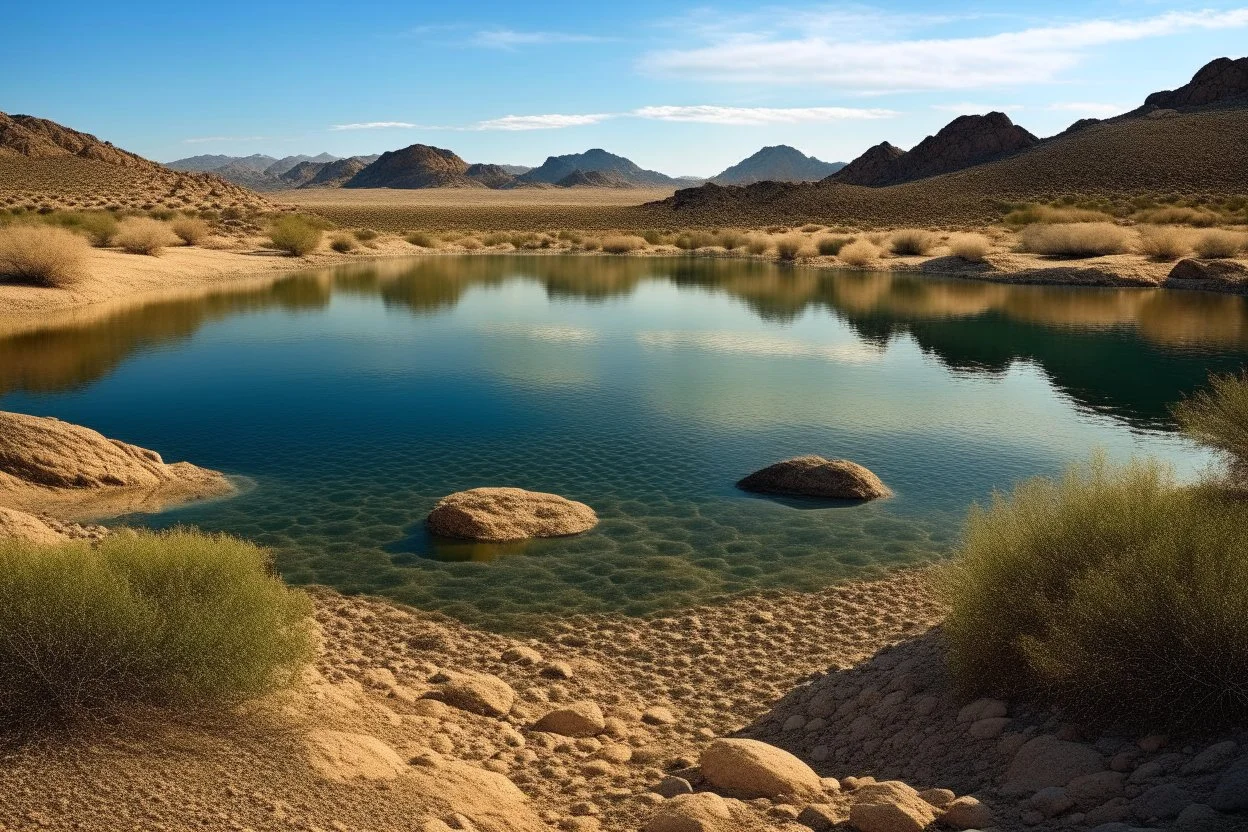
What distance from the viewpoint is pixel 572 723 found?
20.6 ft

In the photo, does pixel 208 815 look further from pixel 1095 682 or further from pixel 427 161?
pixel 427 161

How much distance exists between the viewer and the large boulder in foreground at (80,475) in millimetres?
11000

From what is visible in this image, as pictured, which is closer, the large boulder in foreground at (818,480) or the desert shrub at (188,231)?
the large boulder in foreground at (818,480)

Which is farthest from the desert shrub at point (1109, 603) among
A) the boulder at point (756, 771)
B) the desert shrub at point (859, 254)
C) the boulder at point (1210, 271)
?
the desert shrub at point (859, 254)

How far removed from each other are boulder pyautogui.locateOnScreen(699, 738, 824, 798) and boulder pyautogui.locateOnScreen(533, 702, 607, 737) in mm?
1000

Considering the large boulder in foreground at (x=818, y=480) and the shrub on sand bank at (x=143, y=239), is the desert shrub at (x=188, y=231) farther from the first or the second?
the large boulder in foreground at (x=818, y=480)

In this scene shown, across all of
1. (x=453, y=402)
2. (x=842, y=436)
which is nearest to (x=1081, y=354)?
(x=842, y=436)

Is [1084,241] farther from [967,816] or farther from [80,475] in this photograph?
[967,816]

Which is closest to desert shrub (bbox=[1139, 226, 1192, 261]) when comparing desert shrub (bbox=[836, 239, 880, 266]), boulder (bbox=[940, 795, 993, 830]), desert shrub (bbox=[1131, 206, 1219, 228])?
desert shrub (bbox=[836, 239, 880, 266])

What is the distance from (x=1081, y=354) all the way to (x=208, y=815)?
21540mm

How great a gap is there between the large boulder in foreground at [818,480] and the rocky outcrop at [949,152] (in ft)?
A: 344

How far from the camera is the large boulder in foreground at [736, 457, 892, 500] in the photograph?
11.8 metres

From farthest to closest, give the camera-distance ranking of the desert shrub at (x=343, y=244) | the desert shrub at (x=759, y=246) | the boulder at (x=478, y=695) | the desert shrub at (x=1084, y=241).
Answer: the desert shrub at (x=759, y=246) < the desert shrub at (x=343, y=244) < the desert shrub at (x=1084, y=241) < the boulder at (x=478, y=695)

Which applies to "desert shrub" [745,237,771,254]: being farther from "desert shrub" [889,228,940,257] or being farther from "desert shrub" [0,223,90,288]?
"desert shrub" [0,223,90,288]
